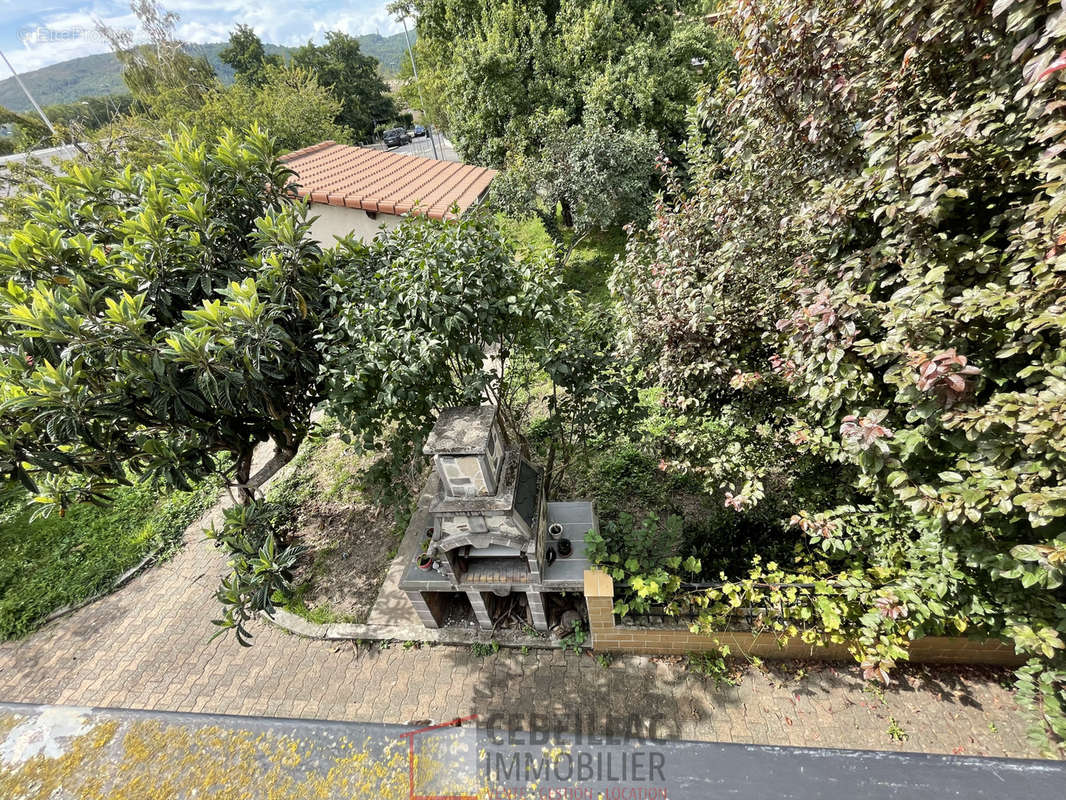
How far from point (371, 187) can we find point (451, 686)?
11.0 metres

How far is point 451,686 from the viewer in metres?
5.54

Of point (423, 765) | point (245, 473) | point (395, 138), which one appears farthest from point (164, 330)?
point (395, 138)

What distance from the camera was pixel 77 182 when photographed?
5.04 meters

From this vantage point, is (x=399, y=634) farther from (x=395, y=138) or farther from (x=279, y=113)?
(x=395, y=138)

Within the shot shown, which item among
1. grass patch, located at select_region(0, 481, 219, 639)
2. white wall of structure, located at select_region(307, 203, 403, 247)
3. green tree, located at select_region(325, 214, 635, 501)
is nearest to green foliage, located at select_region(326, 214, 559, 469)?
green tree, located at select_region(325, 214, 635, 501)

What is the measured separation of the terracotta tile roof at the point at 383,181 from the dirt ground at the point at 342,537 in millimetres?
5595

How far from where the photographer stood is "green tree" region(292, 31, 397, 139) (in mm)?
39375

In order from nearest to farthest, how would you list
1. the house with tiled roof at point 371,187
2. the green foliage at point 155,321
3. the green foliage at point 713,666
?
1. the green foliage at point 155,321
2. the green foliage at point 713,666
3. the house with tiled roof at point 371,187

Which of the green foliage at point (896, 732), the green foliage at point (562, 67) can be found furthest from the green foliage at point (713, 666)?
the green foliage at point (562, 67)

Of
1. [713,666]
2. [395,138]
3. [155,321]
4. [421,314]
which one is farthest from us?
[395,138]

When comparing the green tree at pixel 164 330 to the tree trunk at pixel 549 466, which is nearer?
the green tree at pixel 164 330

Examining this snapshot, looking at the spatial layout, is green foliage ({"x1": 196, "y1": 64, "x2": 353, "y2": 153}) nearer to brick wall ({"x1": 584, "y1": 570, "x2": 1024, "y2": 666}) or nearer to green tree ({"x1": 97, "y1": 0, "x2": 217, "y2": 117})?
green tree ({"x1": 97, "y1": 0, "x2": 217, "y2": 117})

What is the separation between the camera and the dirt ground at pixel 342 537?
6.75 metres

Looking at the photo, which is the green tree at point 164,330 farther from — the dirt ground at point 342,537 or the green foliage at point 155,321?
the dirt ground at point 342,537
